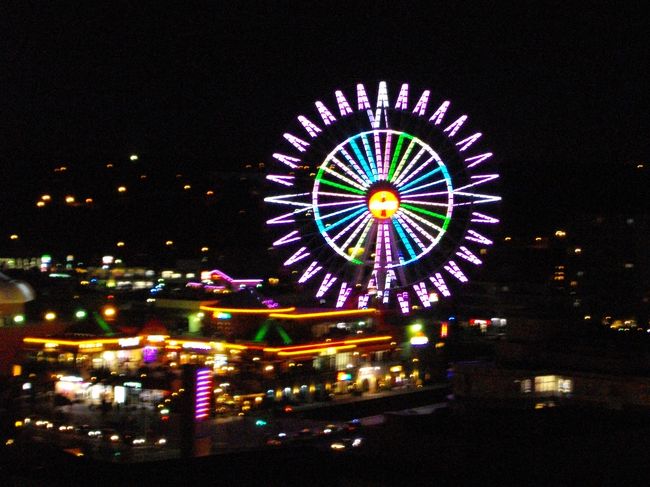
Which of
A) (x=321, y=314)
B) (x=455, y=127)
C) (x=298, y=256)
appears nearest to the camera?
(x=298, y=256)

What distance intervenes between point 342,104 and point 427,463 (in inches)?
524

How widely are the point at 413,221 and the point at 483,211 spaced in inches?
66.5

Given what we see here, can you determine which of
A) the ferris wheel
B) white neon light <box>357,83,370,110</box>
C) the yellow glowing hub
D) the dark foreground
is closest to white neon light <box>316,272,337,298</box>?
the ferris wheel

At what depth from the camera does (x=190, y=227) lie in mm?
41969

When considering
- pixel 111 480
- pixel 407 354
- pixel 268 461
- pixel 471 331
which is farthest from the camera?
pixel 471 331

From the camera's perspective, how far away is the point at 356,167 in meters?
19.9

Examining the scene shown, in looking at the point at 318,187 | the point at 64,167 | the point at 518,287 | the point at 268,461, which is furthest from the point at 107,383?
the point at 64,167

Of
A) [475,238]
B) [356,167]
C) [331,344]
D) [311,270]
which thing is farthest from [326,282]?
[475,238]

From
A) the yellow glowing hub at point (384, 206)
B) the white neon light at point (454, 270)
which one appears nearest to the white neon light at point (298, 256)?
the yellow glowing hub at point (384, 206)

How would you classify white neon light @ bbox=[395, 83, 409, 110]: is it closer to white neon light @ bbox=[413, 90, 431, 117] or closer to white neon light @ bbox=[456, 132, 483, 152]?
white neon light @ bbox=[413, 90, 431, 117]

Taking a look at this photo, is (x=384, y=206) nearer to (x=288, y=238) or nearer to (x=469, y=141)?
(x=288, y=238)

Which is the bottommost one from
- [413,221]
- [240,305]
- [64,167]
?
[240,305]

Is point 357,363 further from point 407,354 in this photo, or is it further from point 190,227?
point 190,227

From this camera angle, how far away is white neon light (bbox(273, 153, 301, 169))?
20219mm
